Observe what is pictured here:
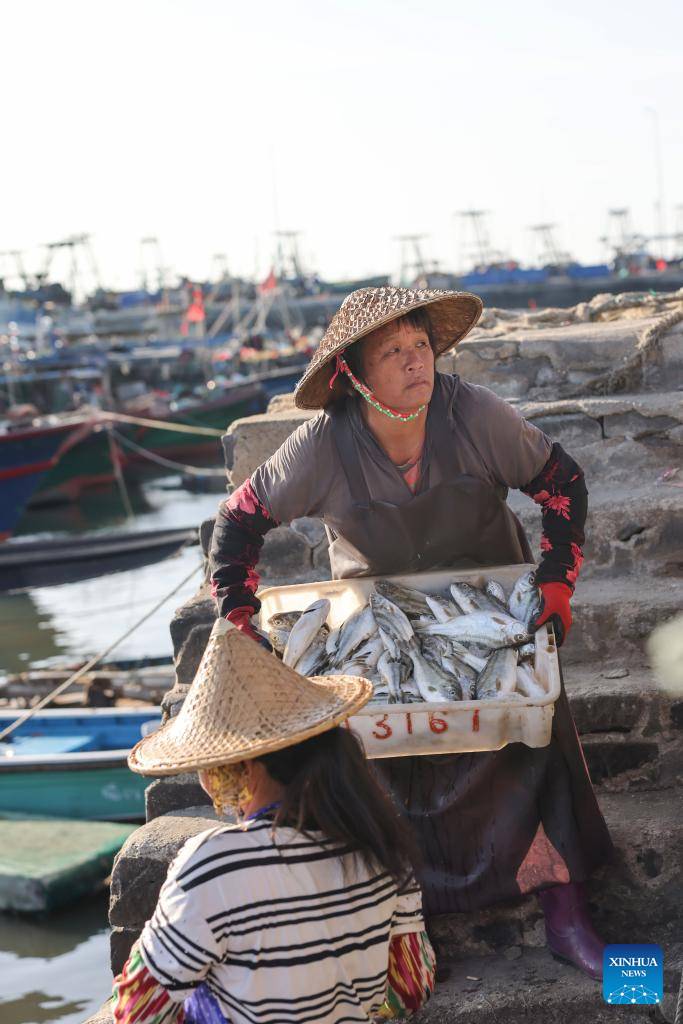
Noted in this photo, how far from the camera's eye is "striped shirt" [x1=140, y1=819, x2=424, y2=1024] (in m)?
1.99

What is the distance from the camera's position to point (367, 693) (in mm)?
2246

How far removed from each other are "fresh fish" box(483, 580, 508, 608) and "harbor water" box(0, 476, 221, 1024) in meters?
3.61

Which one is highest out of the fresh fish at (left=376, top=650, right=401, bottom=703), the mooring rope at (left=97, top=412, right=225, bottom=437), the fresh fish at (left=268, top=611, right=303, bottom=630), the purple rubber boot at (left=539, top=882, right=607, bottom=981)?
the fresh fish at (left=268, top=611, right=303, bottom=630)

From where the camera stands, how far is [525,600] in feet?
9.91

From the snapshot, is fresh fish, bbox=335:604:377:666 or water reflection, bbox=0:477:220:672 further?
water reflection, bbox=0:477:220:672

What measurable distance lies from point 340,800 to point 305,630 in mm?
1024

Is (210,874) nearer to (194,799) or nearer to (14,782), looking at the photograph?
(194,799)

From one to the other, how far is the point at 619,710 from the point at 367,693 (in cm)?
148

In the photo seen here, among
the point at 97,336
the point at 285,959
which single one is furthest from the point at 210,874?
the point at 97,336

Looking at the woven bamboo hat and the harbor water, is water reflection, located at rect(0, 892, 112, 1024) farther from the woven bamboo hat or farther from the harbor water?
the woven bamboo hat

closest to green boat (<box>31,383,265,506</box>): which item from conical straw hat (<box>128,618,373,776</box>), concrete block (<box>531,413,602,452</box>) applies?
concrete block (<box>531,413,602,452</box>)

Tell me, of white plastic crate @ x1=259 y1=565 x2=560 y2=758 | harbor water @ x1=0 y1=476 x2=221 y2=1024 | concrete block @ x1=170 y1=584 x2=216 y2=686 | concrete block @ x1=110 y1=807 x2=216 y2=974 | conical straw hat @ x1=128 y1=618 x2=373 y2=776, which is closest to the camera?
conical straw hat @ x1=128 y1=618 x2=373 y2=776

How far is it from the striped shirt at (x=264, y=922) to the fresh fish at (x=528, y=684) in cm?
75

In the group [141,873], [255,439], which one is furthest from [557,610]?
[255,439]
